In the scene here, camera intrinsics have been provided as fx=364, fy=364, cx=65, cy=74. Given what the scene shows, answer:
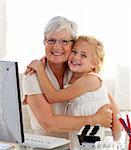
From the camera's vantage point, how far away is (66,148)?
60.8 inches

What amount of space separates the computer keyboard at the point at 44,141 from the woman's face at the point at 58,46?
0.49 meters

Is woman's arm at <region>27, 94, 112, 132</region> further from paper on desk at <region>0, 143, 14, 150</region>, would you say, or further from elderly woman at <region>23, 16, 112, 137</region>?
paper on desk at <region>0, 143, 14, 150</region>

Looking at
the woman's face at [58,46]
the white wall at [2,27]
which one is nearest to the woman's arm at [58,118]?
the woman's face at [58,46]

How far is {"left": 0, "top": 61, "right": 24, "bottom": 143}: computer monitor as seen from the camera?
1293 millimetres

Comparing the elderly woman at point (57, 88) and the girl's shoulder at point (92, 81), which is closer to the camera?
the elderly woman at point (57, 88)

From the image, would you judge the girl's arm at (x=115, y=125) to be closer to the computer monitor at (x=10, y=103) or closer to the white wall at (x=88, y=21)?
the computer monitor at (x=10, y=103)

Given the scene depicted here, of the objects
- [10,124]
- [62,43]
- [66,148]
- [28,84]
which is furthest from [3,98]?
[62,43]

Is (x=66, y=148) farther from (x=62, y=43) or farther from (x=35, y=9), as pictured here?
(x=35, y=9)

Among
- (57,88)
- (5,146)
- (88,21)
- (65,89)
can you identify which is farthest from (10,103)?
(88,21)

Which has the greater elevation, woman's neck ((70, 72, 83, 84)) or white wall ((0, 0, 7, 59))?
white wall ((0, 0, 7, 59))

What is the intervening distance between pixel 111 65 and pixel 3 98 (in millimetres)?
2109

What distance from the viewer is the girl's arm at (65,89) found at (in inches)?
74.2

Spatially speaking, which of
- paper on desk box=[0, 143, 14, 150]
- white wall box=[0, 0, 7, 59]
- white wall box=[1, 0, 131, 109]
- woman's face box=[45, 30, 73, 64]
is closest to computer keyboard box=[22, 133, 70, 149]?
paper on desk box=[0, 143, 14, 150]

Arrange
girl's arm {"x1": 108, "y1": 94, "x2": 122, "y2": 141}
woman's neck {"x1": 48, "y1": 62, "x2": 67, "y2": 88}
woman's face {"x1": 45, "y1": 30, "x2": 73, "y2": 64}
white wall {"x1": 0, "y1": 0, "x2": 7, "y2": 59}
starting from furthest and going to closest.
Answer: white wall {"x1": 0, "y1": 0, "x2": 7, "y2": 59}
woman's neck {"x1": 48, "y1": 62, "x2": 67, "y2": 88}
woman's face {"x1": 45, "y1": 30, "x2": 73, "y2": 64}
girl's arm {"x1": 108, "y1": 94, "x2": 122, "y2": 141}
